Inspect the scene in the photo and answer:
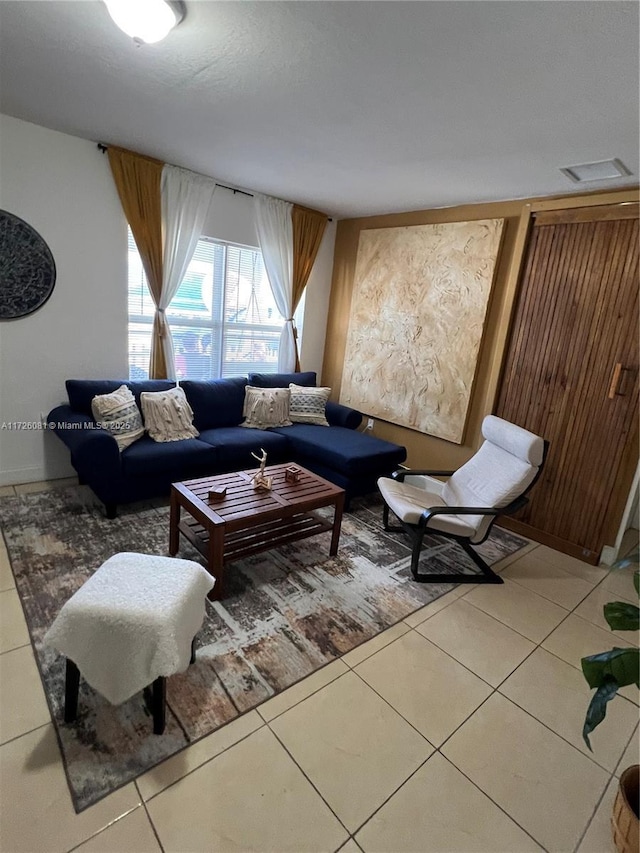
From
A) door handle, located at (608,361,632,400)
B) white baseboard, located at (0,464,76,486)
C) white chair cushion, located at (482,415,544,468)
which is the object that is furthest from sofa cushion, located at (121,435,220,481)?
door handle, located at (608,361,632,400)

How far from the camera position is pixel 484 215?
3.53 m

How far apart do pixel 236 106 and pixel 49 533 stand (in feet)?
8.85

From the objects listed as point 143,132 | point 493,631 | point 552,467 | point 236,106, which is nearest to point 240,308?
point 143,132

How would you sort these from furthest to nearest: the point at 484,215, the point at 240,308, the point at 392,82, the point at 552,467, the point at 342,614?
the point at 240,308, the point at 484,215, the point at 552,467, the point at 342,614, the point at 392,82

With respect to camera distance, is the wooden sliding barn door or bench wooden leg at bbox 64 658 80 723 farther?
the wooden sliding barn door

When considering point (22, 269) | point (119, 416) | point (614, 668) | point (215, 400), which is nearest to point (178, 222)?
point (22, 269)

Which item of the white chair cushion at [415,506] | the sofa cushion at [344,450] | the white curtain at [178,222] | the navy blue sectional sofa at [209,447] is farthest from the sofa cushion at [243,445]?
the white chair cushion at [415,506]

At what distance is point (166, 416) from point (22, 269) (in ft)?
4.56

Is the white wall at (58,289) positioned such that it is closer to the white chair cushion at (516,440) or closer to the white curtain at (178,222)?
the white curtain at (178,222)

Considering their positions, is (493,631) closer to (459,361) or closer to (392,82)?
(459,361)

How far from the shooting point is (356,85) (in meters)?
1.96

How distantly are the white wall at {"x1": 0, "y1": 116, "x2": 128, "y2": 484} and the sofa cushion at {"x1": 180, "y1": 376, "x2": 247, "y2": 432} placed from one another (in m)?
0.69

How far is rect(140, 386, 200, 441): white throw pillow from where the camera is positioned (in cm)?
331

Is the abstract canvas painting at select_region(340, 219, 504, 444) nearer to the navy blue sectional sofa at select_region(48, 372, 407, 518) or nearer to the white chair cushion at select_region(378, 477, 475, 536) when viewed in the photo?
the navy blue sectional sofa at select_region(48, 372, 407, 518)
